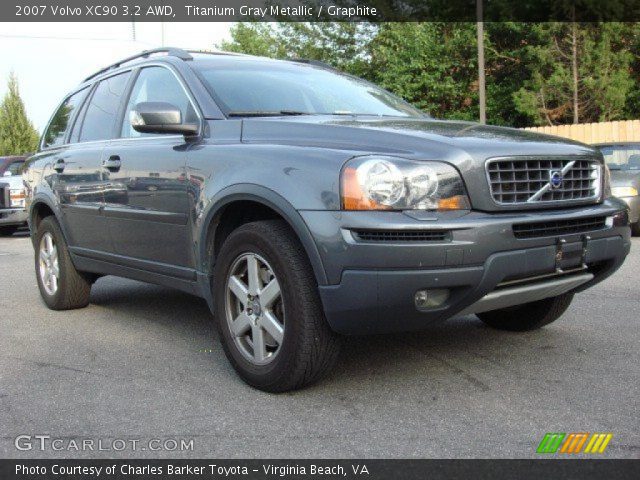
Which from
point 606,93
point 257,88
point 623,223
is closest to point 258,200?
point 257,88

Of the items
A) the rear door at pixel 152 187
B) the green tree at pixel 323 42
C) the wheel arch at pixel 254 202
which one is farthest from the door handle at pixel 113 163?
the green tree at pixel 323 42

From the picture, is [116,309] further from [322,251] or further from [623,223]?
[623,223]

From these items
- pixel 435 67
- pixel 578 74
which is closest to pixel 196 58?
pixel 578 74

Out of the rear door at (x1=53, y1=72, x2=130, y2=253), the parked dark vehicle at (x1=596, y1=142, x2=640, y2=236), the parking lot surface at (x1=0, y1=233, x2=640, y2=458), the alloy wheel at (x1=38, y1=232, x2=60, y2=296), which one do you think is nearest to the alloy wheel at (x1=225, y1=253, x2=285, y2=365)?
the parking lot surface at (x1=0, y1=233, x2=640, y2=458)

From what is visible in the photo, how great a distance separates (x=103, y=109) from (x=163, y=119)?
1.64m

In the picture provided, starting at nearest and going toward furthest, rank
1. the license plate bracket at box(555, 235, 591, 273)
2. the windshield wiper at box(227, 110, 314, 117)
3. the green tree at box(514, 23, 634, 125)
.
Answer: the license plate bracket at box(555, 235, 591, 273) → the windshield wiper at box(227, 110, 314, 117) → the green tree at box(514, 23, 634, 125)

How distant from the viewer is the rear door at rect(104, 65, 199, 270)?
433 cm

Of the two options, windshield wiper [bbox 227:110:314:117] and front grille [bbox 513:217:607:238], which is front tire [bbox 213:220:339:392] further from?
front grille [bbox 513:217:607:238]

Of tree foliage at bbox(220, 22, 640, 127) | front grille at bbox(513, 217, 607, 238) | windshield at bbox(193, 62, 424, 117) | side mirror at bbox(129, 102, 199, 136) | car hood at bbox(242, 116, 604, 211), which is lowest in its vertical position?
front grille at bbox(513, 217, 607, 238)

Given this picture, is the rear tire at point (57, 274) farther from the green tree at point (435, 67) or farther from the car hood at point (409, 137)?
the green tree at point (435, 67)
